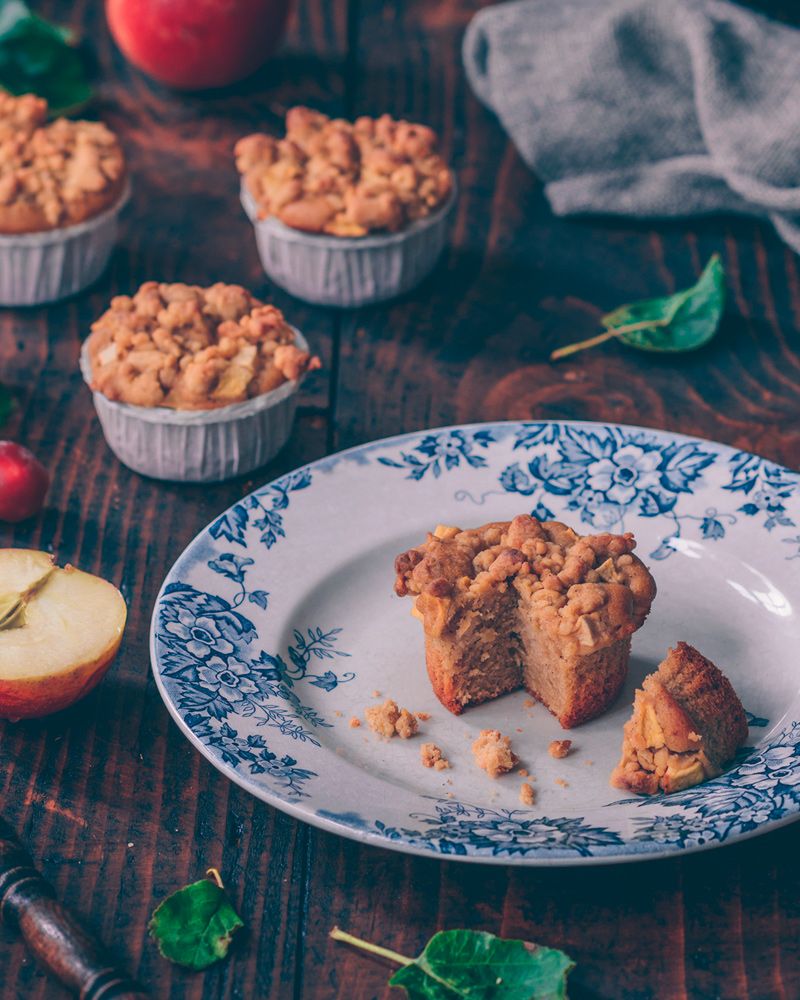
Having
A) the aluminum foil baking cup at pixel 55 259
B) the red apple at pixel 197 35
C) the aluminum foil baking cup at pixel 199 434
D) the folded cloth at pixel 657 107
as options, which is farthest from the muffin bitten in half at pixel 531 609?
the red apple at pixel 197 35

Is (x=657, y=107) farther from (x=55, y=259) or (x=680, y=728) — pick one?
(x=680, y=728)

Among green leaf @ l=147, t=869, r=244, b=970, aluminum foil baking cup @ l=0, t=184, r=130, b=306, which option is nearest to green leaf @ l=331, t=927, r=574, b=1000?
green leaf @ l=147, t=869, r=244, b=970

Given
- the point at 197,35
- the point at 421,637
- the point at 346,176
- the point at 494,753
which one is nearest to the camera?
the point at 494,753

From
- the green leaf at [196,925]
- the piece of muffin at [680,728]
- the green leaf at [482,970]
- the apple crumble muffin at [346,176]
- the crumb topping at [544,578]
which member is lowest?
the green leaf at [196,925]

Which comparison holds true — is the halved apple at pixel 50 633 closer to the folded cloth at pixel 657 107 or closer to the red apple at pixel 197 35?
the folded cloth at pixel 657 107

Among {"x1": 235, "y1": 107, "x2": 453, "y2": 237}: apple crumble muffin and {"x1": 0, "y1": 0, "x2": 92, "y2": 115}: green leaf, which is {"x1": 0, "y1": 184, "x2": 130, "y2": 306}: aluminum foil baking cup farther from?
{"x1": 0, "y1": 0, "x2": 92, "y2": 115}: green leaf

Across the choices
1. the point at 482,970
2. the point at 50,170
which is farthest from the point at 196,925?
the point at 50,170
